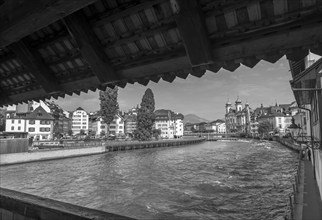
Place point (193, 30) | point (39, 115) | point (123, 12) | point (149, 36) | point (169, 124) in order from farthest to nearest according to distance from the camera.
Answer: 1. point (169, 124)
2. point (39, 115)
3. point (149, 36)
4. point (123, 12)
5. point (193, 30)

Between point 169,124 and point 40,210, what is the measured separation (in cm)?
13583

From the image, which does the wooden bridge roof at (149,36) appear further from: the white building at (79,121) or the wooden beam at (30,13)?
the white building at (79,121)

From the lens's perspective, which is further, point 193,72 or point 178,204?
point 178,204

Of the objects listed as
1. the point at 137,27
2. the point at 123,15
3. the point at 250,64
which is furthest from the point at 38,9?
the point at 250,64

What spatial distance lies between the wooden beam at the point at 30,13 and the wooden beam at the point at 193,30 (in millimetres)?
1320

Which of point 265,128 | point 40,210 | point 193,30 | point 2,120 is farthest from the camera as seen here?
point 265,128

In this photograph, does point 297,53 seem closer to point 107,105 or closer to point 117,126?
point 107,105

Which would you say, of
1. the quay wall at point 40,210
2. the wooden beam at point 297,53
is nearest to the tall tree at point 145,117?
the quay wall at point 40,210

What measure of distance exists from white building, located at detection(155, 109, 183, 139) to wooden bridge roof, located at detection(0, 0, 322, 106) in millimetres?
135492

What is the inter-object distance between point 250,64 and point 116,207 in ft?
53.6

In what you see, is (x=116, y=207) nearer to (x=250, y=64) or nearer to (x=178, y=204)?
(x=178, y=204)

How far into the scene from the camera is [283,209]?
52.7 feet

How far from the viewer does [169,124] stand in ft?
464

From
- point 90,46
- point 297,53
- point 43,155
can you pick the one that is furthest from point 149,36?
point 43,155
